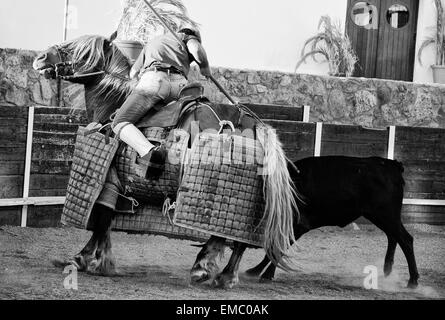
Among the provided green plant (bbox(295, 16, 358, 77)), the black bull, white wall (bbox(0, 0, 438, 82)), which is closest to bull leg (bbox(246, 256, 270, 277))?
the black bull

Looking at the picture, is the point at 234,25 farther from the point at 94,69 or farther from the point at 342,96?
the point at 94,69

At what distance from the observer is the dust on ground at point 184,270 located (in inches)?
140

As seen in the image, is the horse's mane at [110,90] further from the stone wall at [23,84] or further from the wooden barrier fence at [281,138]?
the stone wall at [23,84]

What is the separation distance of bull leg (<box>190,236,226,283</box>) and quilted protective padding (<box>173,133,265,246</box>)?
14cm

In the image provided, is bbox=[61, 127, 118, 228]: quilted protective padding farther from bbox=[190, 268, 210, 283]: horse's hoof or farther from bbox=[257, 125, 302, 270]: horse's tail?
bbox=[257, 125, 302, 270]: horse's tail

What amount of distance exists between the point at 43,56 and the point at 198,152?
772mm

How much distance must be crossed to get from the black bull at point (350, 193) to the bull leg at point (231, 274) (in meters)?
0.29

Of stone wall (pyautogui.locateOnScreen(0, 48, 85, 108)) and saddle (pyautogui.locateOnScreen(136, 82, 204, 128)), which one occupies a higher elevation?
stone wall (pyautogui.locateOnScreen(0, 48, 85, 108))

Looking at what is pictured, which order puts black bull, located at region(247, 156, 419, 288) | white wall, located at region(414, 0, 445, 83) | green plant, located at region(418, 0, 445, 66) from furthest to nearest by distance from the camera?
white wall, located at region(414, 0, 445, 83) → green plant, located at region(418, 0, 445, 66) → black bull, located at region(247, 156, 419, 288)

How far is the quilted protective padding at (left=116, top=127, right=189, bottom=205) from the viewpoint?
3.60 m

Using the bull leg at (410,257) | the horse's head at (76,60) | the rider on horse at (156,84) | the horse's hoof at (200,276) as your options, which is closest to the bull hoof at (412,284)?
the bull leg at (410,257)

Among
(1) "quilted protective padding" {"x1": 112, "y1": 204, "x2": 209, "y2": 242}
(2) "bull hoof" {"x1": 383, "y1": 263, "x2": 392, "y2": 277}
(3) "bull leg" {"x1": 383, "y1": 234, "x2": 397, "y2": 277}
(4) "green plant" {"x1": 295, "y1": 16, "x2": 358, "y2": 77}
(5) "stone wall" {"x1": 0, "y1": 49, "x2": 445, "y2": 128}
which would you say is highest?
(4) "green plant" {"x1": 295, "y1": 16, "x2": 358, "y2": 77}
